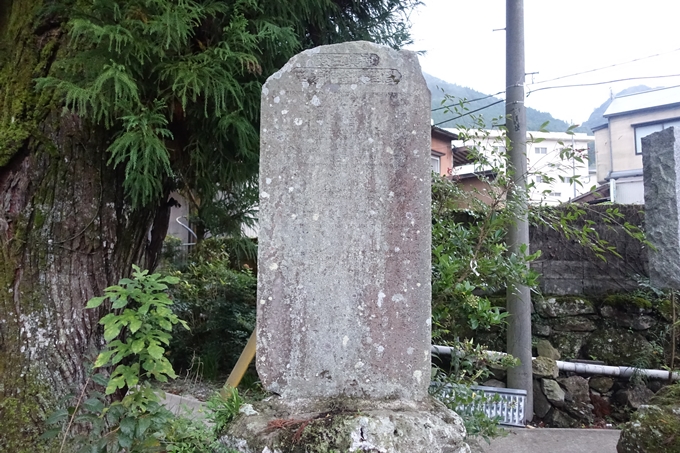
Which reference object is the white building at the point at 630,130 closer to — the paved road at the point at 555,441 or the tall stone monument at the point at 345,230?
the paved road at the point at 555,441

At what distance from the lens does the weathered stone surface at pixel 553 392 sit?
14.6 ft

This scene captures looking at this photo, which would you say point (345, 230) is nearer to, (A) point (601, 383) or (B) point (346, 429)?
(B) point (346, 429)

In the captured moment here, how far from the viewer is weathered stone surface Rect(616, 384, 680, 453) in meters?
2.55

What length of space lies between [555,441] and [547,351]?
1176 mm

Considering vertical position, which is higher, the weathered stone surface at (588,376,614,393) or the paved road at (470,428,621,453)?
the weathered stone surface at (588,376,614,393)

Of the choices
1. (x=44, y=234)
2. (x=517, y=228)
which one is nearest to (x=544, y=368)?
(x=517, y=228)

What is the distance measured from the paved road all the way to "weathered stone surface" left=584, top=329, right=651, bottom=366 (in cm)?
89

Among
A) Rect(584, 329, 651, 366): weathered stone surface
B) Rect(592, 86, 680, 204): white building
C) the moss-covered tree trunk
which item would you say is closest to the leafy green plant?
the moss-covered tree trunk

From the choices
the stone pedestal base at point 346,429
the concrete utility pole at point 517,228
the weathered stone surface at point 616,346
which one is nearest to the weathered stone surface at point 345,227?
the stone pedestal base at point 346,429

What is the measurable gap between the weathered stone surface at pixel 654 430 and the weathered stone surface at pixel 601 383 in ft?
6.21

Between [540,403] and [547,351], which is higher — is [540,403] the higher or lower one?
the lower one

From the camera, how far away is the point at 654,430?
104 inches

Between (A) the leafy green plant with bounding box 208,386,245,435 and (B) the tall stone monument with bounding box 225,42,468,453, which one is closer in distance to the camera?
(A) the leafy green plant with bounding box 208,386,245,435

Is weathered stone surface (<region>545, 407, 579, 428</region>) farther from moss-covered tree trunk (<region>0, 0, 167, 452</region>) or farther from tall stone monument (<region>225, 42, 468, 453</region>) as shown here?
moss-covered tree trunk (<region>0, 0, 167, 452</region>)
